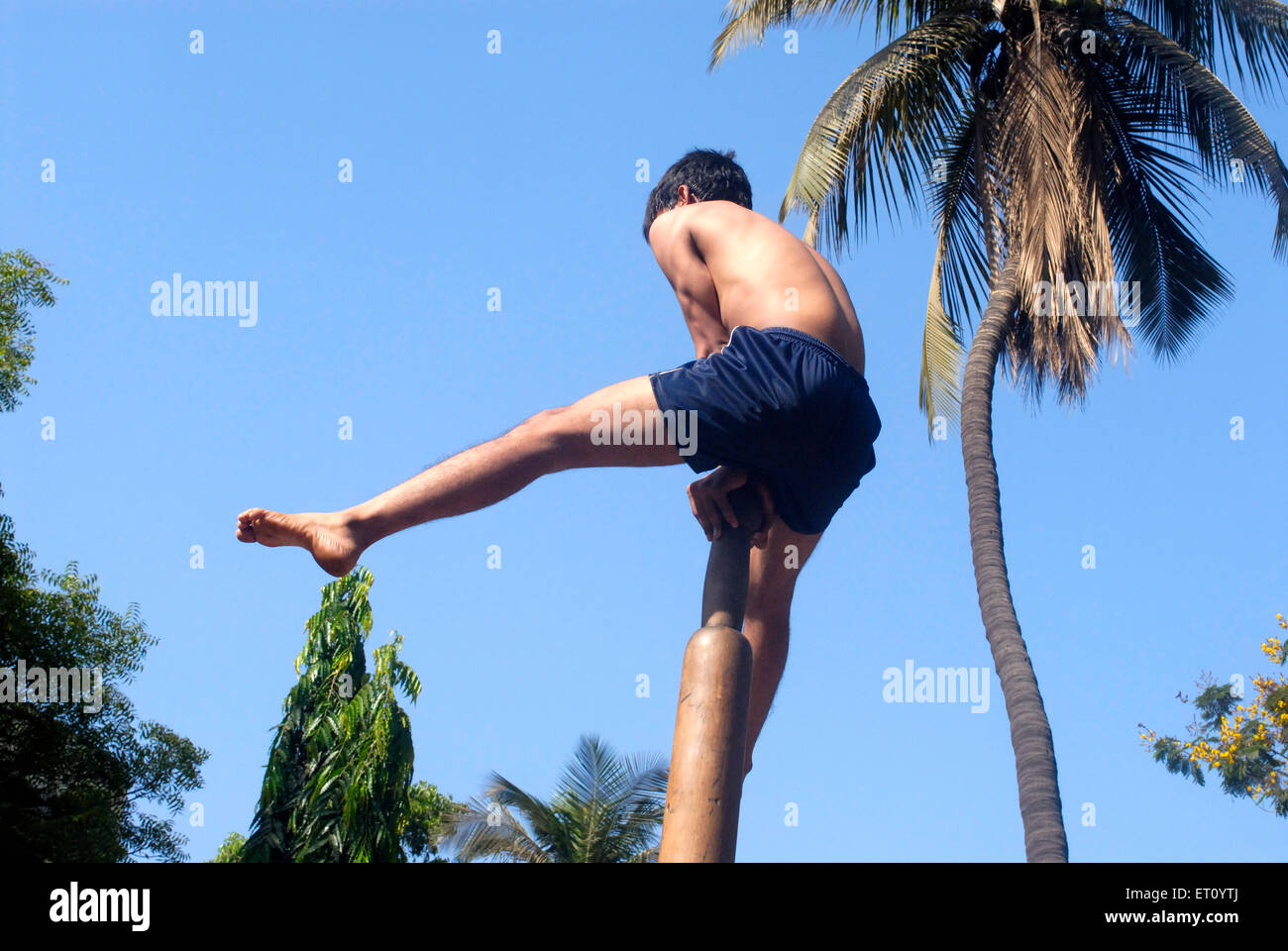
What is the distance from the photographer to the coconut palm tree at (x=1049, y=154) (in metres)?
9.85

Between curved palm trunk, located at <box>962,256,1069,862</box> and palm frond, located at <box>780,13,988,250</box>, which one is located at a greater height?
palm frond, located at <box>780,13,988,250</box>

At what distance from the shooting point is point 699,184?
13.3ft

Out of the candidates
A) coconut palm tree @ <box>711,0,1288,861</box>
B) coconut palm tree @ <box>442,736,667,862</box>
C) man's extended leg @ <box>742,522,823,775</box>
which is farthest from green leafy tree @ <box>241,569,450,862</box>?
man's extended leg @ <box>742,522,823,775</box>

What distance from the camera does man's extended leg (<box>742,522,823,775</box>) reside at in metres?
3.79

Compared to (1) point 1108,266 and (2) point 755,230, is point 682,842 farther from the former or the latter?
(1) point 1108,266

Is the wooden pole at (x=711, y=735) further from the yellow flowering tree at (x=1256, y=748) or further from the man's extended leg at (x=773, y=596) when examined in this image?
the yellow flowering tree at (x=1256, y=748)

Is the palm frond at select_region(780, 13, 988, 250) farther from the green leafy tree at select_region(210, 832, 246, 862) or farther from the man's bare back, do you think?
the green leafy tree at select_region(210, 832, 246, 862)

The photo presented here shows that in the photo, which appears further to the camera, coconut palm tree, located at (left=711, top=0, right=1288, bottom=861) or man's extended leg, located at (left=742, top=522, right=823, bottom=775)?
coconut palm tree, located at (left=711, top=0, right=1288, bottom=861)

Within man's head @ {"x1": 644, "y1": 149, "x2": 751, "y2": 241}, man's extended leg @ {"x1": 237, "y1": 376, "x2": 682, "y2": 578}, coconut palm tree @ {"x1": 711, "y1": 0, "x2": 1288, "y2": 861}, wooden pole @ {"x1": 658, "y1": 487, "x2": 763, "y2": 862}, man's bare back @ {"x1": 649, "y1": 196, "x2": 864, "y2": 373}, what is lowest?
wooden pole @ {"x1": 658, "y1": 487, "x2": 763, "y2": 862}

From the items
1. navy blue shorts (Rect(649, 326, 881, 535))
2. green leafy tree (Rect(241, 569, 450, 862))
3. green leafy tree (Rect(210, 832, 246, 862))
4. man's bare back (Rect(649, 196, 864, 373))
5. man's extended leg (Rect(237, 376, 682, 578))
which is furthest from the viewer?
green leafy tree (Rect(210, 832, 246, 862))

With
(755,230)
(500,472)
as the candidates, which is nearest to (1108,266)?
(755,230)

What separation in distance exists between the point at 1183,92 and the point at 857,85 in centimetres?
281

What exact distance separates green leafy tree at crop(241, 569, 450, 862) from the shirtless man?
1150 cm

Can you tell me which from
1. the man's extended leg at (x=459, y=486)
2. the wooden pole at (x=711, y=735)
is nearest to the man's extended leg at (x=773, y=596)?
the wooden pole at (x=711, y=735)
